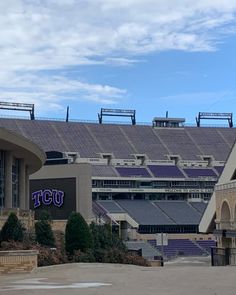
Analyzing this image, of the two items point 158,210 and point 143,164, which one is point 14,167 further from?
point 143,164

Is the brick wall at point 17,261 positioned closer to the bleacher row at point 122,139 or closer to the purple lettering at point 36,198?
the purple lettering at point 36,198

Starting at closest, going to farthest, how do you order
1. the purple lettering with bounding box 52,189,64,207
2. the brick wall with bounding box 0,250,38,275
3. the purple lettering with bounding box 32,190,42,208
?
1. the brick wall with bounding box 0,250,38,275
2. the purple lettering with bounding box 52,189,64,207
3. the purple lettering with bounding box 32,190,42,208

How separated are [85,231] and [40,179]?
2770 cm

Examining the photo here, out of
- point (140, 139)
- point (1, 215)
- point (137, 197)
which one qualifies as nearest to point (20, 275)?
point (1, 215)

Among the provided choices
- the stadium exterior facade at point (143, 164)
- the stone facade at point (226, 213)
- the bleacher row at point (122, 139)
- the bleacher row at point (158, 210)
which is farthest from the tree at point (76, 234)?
the bleacher row at point (122, 139)

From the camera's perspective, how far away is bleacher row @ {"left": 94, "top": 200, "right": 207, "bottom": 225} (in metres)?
71.5

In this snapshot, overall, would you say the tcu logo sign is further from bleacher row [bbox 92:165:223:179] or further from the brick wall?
the brick wall

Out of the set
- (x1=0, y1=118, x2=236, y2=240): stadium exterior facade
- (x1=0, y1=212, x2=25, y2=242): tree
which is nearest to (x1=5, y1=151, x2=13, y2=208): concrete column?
(x1=0, y1=212, x2=25, y2=242): tree

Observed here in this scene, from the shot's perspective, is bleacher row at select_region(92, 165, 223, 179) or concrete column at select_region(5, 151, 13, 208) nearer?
concrete column at select_region(5, 151, 13, 208)

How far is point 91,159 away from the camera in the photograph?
83.9m

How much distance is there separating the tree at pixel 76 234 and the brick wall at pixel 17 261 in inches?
211

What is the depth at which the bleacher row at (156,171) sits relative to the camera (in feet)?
265

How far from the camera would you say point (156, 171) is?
274ft

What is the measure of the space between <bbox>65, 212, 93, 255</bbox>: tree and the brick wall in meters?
5.35
